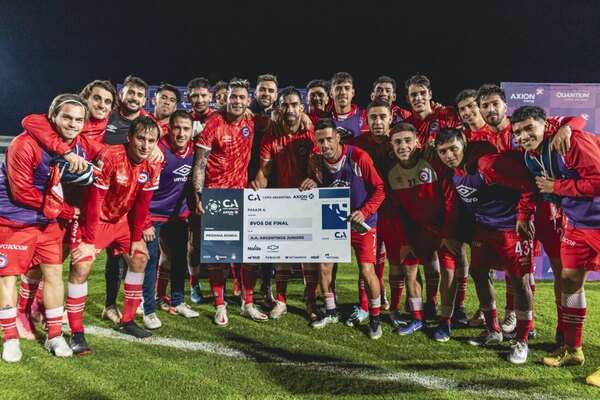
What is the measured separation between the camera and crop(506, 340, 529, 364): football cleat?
3.48 metres

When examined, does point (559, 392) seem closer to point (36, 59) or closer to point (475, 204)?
point (475, 204)

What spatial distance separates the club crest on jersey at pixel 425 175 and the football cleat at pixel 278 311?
2.14 metres

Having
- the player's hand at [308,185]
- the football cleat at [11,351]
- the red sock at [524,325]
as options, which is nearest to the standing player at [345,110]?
the player's hand at [308,185]

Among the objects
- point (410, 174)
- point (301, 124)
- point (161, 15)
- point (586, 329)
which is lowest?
point (586, 329)

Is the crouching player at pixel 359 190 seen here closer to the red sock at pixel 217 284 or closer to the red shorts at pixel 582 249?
the red sock at pixel 217 284

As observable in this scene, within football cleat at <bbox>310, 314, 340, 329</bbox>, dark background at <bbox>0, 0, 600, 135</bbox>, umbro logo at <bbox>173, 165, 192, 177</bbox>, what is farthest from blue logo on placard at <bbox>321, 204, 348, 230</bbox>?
dark background at <bbox>0, 0, 600, 135</bbox>

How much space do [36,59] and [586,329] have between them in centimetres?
3152

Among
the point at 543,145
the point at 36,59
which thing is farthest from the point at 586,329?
the point at 36,59

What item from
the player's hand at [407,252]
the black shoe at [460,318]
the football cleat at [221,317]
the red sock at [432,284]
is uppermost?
the player's hand at [407,252]

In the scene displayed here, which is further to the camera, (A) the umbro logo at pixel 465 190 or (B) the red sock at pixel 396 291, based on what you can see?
(B) the red sock at pixel 396 291

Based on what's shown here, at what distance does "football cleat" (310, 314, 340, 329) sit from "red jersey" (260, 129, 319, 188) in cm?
154

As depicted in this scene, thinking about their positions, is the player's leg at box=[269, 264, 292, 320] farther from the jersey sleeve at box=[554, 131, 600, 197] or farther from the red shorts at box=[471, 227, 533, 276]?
the jersey sleeve at box=[554, 131, 600, 197]

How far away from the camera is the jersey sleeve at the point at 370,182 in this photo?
4145 millimetres

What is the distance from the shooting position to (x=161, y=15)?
942 inches
